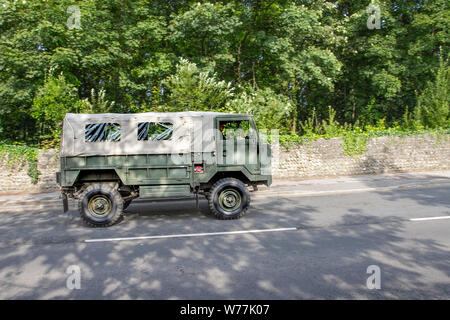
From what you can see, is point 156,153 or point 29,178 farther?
point 29,178

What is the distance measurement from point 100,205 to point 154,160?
1760 millimetres

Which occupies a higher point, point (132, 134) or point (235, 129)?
point (235, 129)

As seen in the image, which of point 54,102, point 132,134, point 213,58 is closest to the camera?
point 132,134

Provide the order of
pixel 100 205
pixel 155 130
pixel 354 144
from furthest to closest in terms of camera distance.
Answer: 1. pixel 354 144
2. pixel 155 130
3. pixel 100 205

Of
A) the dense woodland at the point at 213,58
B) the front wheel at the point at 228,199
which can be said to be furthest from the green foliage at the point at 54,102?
the front wheel at the point at 228,199

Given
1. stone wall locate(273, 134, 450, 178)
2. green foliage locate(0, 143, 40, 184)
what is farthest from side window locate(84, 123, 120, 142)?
stone wall locate(273, 134, 450, 178)

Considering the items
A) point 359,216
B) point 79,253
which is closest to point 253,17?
point 359,216

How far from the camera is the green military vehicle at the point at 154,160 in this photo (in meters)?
7.78

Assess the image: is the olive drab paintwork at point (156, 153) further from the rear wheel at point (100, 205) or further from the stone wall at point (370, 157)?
the stone wall at point (370, 157)

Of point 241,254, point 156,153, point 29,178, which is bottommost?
point 241,254

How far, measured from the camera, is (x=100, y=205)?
7.84 metres

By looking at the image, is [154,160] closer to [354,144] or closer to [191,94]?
[191,94]

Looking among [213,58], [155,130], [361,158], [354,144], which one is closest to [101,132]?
[155,130]
